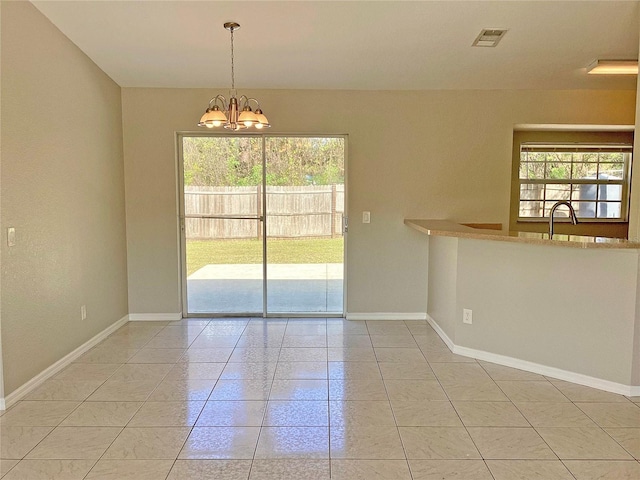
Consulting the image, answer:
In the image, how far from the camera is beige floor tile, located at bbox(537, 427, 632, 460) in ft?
7.22

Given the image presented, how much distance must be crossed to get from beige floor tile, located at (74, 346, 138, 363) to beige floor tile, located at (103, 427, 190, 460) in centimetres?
125

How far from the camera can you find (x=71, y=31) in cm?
327

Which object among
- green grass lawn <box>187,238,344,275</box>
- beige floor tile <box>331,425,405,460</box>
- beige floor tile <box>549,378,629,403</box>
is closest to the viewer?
beige floor tile <box>331,425,405,460</box>

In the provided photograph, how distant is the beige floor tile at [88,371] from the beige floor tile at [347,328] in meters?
Result: 1.91

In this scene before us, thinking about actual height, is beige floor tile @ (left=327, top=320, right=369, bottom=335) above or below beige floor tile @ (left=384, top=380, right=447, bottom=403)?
above

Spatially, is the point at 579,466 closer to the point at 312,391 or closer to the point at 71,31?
the point at 312,391

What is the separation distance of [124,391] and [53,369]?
0.69 m

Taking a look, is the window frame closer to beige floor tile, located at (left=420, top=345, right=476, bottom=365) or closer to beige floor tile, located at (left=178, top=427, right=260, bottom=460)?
beige floor tile, located at (left=420, top=345, right=476, bottom=365)

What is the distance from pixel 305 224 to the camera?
469 centimetres

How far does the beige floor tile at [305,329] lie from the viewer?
13.8ft

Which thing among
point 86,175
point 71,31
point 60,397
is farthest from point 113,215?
point 60,397

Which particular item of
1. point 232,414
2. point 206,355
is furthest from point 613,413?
point 206,355

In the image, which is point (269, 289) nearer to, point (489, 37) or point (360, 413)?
point (360, 413)

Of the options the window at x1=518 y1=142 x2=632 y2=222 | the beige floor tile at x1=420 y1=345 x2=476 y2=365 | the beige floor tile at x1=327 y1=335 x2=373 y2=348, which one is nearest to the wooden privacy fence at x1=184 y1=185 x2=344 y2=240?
the beige floor tile at x1=327 y1=335 x2=373 y2=348
